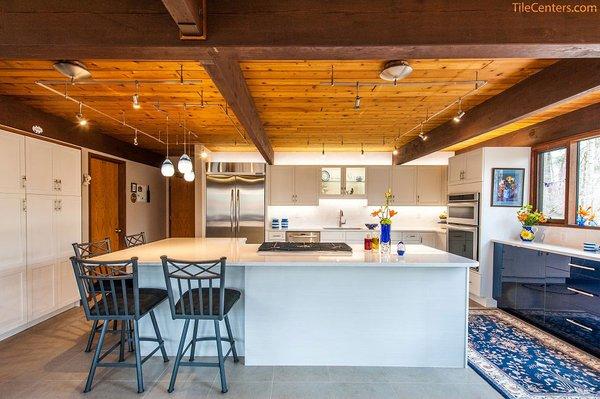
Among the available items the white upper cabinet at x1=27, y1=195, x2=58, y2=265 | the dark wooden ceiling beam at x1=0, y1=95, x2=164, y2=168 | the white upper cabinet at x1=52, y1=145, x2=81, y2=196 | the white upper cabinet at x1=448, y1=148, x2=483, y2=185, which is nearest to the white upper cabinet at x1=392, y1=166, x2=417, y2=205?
the white upper cabinet at x1=448, y1=148, x2=483, y2=185

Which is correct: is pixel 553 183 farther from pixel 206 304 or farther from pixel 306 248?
pixel 206 304

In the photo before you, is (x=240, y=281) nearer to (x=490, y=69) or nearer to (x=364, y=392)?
(x=364, y=392)

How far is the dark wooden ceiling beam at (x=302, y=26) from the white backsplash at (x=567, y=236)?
99.9 inches

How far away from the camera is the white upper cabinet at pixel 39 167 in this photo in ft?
11.0

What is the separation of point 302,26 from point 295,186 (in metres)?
4.24

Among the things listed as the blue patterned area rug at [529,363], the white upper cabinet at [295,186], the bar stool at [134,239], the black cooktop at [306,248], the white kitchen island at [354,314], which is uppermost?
the white upper cabinet at [295,186]

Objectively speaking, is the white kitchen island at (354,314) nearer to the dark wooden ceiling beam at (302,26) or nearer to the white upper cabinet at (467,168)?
the dark wooden ceiling beam at (302,26)

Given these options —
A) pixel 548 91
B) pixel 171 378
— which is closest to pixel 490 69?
pixel 548 91

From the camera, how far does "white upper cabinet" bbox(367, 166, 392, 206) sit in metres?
5.89

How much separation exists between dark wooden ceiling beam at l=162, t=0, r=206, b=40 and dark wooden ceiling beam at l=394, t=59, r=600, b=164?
2697 millimetres

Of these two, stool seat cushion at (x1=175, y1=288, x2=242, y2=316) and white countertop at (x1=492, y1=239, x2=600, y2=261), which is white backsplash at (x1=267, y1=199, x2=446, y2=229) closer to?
white countertop at (x1=492, y1=239, x2=600, y2=261)

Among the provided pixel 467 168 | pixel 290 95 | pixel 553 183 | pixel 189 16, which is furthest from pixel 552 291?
pixel 189 16

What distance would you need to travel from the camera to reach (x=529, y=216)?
3799mm

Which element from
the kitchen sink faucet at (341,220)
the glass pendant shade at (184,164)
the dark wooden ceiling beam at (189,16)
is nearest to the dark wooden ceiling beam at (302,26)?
the dark wooden ceiling beam at (189,16)
